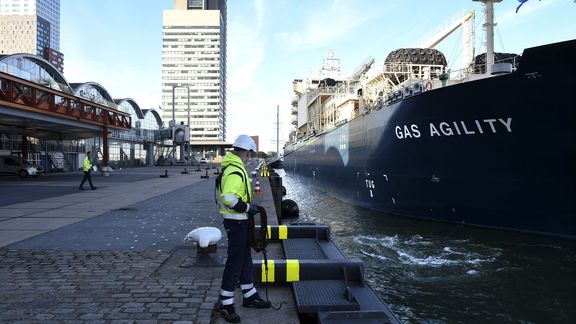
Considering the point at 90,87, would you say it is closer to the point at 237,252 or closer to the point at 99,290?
the point at 99,290

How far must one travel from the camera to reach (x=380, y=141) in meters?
14.3

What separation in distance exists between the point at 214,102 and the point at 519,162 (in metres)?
152

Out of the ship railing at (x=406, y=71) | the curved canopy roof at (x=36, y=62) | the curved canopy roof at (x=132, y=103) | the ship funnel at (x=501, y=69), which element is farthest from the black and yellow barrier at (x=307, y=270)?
the curved canopy roof at (x=132, y=103)

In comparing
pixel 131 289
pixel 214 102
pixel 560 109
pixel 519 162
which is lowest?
pixel 131 289

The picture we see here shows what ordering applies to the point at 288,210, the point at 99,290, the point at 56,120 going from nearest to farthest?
the point at 99,290
the point at 288,210
the point at 56,120

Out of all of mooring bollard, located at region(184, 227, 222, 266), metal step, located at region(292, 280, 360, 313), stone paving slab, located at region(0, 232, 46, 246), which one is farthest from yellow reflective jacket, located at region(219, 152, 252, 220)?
stone paving slab, located at region(0, 232, 46, 246)

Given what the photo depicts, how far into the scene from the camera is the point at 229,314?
3.61m

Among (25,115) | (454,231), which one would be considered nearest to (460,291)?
(454,231)

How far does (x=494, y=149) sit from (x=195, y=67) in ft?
520

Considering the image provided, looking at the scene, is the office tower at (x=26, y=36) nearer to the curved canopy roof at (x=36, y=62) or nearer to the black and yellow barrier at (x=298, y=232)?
the curved canopy roof at (x=36, y=62)

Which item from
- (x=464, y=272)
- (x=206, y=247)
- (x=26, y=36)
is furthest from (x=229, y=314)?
(x=26, y=36)

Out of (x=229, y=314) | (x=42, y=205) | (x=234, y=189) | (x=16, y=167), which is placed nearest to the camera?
(x=229, y=314)

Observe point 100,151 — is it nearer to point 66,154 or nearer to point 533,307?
point 66,154

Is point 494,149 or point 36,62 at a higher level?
point 36,62
